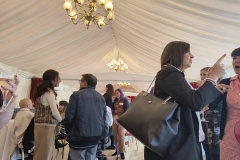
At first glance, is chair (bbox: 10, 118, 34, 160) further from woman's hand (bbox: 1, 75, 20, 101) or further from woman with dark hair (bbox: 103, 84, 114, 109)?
woman with dark hair (bbox: 103, 84, 114, 109)

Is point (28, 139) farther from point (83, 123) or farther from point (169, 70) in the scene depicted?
point (169, 70)

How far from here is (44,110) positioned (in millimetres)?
2408

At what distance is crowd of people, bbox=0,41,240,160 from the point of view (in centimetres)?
102

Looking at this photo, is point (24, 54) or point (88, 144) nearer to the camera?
point (88, 144)

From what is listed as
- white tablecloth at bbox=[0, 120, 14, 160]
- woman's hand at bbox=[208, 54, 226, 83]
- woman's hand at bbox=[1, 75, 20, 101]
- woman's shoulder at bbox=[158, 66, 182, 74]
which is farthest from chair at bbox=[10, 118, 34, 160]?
woman's hand at bbox=[208, 54, 226, 83]

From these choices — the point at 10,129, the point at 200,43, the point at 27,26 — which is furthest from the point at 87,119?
the point at 27,26

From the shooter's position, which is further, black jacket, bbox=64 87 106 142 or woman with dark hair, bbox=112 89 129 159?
woman with dark hair, bbox=112 89 129 159

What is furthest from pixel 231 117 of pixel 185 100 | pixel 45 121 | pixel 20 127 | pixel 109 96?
pixel 109 96

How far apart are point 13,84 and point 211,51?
3.96 metres

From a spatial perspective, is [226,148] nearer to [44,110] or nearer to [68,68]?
[44,110]

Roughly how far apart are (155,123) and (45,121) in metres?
1.75

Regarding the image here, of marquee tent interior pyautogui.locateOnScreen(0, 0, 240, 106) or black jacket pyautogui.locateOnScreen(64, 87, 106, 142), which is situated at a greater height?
marquee tent interior pyautogui.locateOnScreen(0, 0, 240, 106)

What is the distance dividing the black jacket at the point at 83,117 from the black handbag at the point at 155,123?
125 centimetres

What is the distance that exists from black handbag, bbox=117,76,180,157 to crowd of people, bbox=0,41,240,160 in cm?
6
